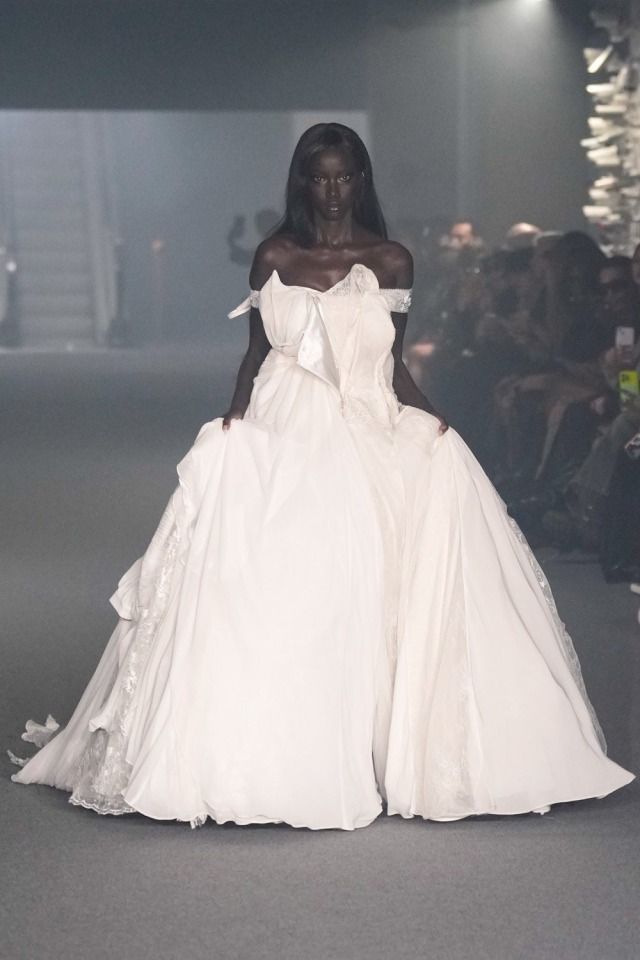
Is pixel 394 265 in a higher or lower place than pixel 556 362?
higher

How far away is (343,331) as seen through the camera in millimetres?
3914

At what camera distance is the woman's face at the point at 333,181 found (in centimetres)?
384

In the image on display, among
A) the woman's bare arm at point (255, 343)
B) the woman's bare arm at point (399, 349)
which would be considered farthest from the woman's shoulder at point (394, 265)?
the woman's bare arm at point (255, 343)

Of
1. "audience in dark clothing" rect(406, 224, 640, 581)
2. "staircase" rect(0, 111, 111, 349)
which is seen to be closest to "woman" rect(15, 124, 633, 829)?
"audience in dark clothing" rect(406, 224, 640, 581)

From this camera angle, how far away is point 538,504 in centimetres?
755

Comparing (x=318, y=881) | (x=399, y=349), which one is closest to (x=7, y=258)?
(x=399, y=349)

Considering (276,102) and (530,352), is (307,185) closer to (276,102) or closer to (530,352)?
(276,102)

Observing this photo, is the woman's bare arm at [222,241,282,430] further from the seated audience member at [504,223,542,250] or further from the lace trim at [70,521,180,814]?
the seated audience member at [504,223,542,250]

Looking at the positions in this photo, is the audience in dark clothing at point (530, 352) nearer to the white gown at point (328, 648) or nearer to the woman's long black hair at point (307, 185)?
the woman's long black hair at point (307, 185)

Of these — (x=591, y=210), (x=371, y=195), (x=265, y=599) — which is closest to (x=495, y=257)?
(x=591, y=210)

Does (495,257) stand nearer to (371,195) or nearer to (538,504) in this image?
(538,504)

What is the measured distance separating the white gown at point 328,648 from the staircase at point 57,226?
404 cm

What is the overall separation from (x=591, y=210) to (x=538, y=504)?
1.39 m

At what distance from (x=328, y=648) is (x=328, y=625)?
0.16 ft
